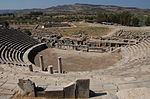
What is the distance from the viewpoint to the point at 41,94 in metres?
7.77

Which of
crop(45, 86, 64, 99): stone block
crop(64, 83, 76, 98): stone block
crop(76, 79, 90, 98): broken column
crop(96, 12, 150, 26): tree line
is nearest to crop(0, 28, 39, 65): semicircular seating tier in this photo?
crop(45, 86, 64, 99): stone block

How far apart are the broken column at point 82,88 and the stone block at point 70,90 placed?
0.74ft

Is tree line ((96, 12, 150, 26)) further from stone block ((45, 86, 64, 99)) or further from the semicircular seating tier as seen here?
stone block ((45, 86, 64, 99))

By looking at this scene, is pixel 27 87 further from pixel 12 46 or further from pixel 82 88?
pixel 12 46

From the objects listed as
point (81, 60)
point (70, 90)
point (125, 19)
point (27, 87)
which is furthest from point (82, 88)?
point (125, 19)

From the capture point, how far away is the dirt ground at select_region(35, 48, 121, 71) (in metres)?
20.3

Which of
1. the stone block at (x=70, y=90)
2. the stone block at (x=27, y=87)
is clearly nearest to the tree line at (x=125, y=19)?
the stone block at (x=70, y=90)

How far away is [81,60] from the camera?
2328cm

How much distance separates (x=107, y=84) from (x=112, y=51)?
18.2 metres

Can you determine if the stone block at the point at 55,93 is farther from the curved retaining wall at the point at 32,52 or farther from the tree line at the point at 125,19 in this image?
the tree line at the point at 125,19

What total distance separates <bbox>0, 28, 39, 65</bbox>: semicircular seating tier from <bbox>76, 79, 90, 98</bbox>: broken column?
44.1 ft

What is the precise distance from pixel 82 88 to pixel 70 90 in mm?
682

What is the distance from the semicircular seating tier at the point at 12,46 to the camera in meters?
20.6

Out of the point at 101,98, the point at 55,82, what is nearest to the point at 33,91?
the point at 55,82
